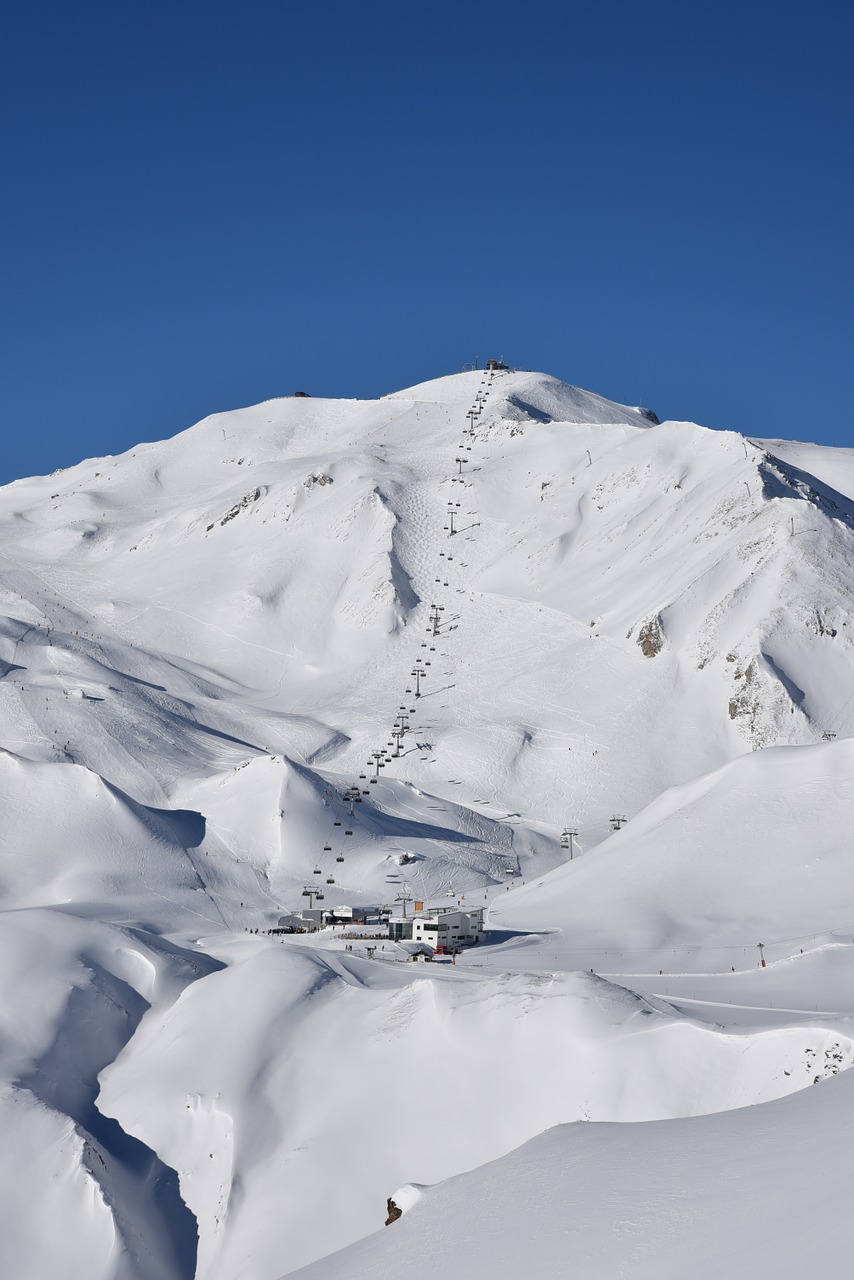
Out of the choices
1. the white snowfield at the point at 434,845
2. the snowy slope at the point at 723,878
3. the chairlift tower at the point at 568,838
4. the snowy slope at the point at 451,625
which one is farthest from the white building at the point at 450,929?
the chairlift tower at the point at 568,838

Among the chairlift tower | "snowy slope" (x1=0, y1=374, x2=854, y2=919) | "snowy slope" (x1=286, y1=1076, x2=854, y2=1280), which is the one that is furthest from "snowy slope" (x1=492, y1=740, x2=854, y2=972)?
"snowy slope" (x1=286, y1=1076, x2=854, y2=1280)

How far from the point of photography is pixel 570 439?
13812 centimetres

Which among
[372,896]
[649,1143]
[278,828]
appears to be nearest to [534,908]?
[372,896]

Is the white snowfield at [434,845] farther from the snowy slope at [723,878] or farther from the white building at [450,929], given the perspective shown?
the white building at [450,929]

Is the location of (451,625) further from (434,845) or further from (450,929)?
(450,929)

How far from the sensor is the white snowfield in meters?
32.7

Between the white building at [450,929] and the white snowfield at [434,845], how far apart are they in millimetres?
991

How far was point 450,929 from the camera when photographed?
58.6m

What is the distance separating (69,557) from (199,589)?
21505mm

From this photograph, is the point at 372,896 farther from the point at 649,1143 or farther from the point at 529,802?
the point at 649,1143

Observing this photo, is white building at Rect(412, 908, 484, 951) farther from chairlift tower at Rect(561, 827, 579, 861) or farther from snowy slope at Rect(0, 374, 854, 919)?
chairlift tower at Rect(561, 827, 579, 861)

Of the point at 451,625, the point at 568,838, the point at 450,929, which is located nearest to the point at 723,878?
the point at 450,929

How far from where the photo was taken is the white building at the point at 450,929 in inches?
2296

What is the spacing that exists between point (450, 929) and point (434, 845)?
20.1 metres
